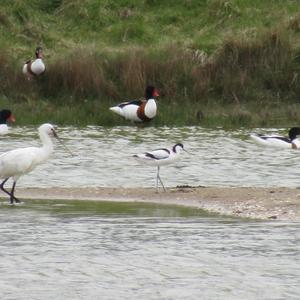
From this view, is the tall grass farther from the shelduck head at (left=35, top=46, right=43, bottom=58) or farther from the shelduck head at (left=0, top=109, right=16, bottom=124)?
the shelduck head at (left=0, top=109, right=16, bottom=124)

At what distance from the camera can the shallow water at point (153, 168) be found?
56.0ft

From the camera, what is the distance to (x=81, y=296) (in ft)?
32.5

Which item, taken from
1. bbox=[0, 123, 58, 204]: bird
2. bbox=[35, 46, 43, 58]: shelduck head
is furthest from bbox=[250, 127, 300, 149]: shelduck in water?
bbox=[35, 46, 43, 58]: shelduck head

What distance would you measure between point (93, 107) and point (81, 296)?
14.4 m

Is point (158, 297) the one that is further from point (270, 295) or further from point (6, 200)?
point (6, 200)

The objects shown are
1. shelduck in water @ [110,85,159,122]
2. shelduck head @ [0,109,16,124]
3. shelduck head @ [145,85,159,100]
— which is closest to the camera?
shelduck head @ [0,109,16,124]

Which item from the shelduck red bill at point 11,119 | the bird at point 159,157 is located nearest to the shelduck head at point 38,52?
the shelduck red bill at point 11,119

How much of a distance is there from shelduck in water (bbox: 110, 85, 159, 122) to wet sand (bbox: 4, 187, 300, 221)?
7.15 metres

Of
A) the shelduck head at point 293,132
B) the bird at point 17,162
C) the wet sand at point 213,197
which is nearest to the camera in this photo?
the wet sand at point 213,197

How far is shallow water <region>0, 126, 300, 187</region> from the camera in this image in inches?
672

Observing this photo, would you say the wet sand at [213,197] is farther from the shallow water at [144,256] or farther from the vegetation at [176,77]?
the vegetation at [176,77]

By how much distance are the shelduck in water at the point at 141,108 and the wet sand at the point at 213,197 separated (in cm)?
715

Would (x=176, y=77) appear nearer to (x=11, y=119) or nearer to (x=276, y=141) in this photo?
(x=11, y=119)

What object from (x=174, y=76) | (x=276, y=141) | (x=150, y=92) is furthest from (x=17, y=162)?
(x=174, y=76)
